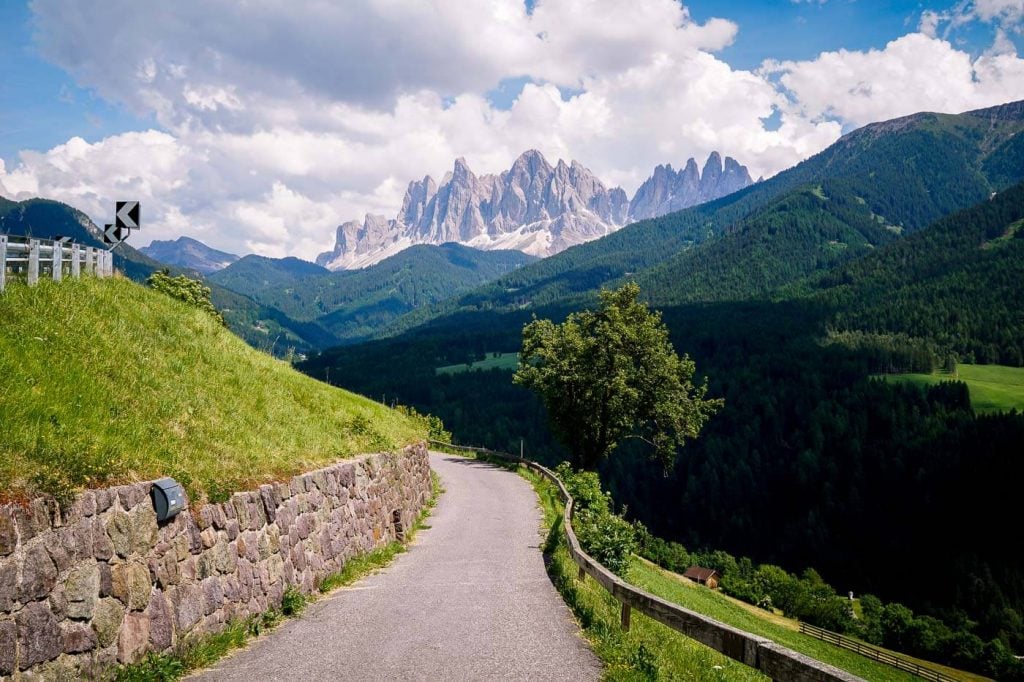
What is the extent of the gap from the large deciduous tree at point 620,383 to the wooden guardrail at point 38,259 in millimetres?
26609

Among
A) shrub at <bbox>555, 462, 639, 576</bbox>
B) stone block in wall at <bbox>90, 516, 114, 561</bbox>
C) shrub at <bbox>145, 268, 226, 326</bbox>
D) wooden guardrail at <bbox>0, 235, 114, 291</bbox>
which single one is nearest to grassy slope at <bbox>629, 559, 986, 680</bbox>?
shrub at <bbox>555, 462, 639, 576</bbox>

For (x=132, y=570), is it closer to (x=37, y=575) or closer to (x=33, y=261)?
(x=37, y=575)

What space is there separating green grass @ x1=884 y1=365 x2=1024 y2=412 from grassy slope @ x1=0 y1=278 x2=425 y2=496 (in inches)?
7017

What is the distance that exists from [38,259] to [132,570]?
348 inches

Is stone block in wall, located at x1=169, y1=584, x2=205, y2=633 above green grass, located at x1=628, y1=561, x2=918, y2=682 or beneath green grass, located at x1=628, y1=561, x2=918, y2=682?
above

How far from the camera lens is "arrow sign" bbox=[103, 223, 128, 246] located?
61.6 feet

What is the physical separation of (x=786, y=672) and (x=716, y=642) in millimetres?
1339

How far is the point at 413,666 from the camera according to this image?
334 inches

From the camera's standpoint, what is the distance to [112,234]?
18.8m

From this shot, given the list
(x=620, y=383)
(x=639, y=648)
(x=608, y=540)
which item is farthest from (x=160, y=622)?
(x=620, y=383)

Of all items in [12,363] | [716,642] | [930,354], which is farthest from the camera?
[930,354]

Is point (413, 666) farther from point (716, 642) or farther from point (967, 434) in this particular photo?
point (967, 434)

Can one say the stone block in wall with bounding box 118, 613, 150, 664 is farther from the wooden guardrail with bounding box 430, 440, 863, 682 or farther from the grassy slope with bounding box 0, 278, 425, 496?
the wooden guardrail with bounding box 430, 440, 863, 682

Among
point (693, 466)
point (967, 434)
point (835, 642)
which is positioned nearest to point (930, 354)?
point (967, 434)
